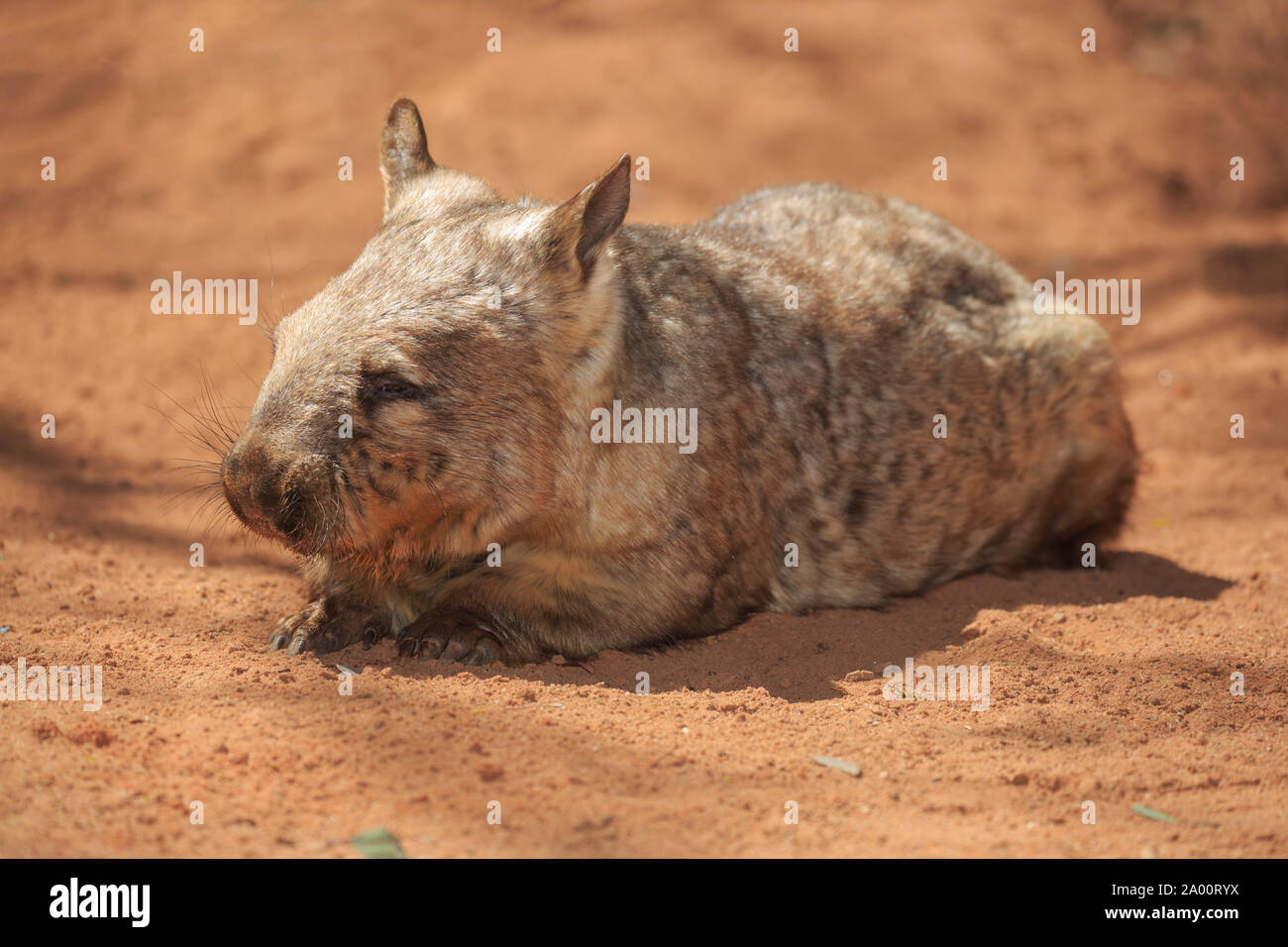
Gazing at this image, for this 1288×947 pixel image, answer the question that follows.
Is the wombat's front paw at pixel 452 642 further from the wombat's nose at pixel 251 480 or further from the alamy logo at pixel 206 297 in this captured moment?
the alamy logo at pixel 206 297

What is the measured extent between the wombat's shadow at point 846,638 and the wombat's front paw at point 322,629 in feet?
0.90

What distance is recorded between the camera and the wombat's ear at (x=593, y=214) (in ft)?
13.2

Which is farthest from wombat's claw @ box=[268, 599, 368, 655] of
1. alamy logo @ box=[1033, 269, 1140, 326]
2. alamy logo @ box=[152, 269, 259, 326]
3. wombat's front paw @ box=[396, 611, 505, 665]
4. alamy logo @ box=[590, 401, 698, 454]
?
alamy logo @ box=[1033, 269, 1140, 326]

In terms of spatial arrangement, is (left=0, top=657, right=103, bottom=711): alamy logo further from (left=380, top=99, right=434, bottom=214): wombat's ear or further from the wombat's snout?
(left=380, top=99, right=434, bottom=214): wombat's ear

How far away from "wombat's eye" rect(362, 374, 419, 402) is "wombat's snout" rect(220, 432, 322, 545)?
0.26m

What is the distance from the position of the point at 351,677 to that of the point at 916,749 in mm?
1594

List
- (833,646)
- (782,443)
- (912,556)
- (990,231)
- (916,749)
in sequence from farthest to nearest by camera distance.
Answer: (990,231)
(912,556)
(782,443)
(833,646)
(916,749)

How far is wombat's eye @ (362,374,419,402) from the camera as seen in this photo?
388cm

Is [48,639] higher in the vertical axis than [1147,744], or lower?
higher

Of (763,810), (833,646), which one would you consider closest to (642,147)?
(833,646)

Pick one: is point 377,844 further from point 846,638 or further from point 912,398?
point 912,398

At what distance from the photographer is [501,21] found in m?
10.7

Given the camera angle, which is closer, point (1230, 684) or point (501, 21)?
point (1230, 684)
